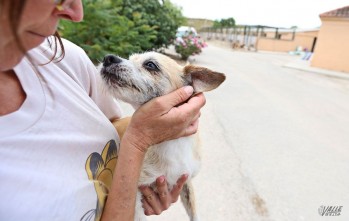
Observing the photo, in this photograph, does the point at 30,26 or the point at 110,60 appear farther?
the point at 110,60

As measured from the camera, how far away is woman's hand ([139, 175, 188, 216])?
156 centimetres

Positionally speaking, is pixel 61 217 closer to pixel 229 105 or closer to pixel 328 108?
pixel 229 105

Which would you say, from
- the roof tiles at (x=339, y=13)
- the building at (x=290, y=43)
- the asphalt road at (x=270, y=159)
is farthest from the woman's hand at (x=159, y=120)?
the building at (x=290, y=43)

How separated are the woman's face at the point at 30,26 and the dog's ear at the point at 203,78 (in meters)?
0.84

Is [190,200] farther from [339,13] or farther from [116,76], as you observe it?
[339,13]

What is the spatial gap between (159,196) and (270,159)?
2872mm

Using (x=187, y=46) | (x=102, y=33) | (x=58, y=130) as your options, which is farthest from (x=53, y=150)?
(x=187, y=46)

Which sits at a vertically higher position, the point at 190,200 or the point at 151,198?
the point at 151,198

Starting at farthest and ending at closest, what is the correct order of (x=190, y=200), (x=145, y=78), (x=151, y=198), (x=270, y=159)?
(x=270, y=159)
(x=190, y=200)
(x=145, y=78)
(x=151, y=198)

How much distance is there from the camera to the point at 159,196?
1.59 m

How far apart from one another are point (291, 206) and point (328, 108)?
4.99 meters

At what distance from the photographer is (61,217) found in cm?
102

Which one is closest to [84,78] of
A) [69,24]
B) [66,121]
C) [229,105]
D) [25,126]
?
[66,121]

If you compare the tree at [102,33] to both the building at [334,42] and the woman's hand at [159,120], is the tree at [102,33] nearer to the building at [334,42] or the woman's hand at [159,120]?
the woman's hand at [159,120]
